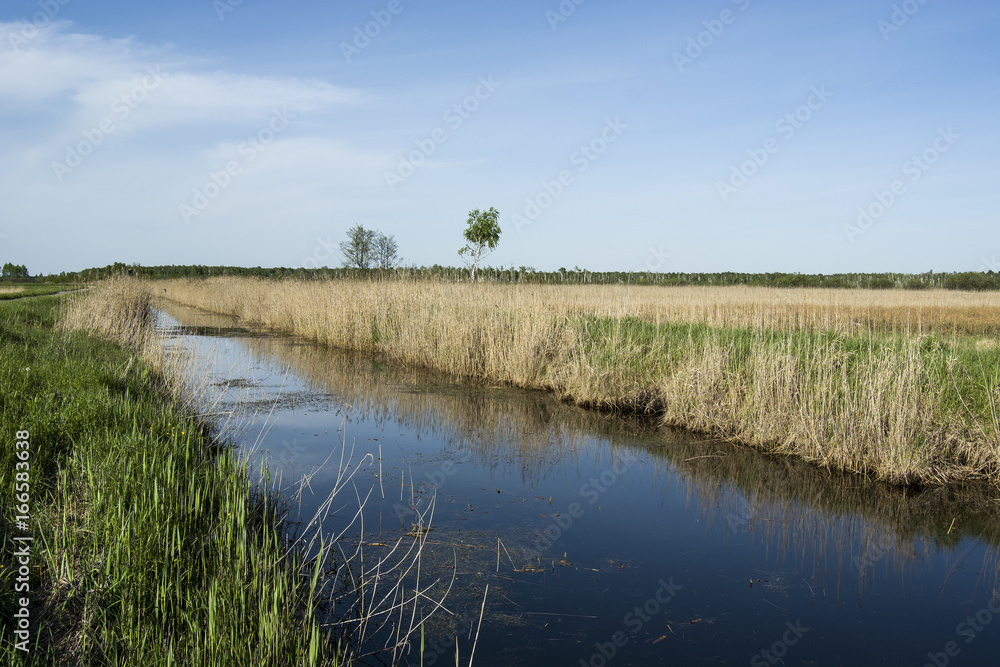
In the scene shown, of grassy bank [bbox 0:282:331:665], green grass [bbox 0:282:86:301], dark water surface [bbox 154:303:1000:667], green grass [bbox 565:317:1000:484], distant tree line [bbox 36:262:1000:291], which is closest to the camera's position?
grassy bank [bbox 0:282:331:665]

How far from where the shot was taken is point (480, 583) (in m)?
3.88

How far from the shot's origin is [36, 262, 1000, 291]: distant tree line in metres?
14.1

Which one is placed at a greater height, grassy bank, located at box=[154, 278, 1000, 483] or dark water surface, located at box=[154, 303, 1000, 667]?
grassy bank, located at box=[154, 278, 1000, 483]

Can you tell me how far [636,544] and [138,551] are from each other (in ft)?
11.1

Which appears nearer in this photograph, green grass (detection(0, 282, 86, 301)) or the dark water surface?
the dark water surface

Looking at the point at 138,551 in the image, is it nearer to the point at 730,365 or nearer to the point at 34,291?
the point at 730,365

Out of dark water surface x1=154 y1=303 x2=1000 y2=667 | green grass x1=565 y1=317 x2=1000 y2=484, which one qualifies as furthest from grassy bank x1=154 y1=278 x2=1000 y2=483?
dark water surface x1=154 y1=303 x2=1000 y2=667


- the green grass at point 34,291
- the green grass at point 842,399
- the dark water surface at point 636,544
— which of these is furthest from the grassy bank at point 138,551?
the green grass at point 34,291

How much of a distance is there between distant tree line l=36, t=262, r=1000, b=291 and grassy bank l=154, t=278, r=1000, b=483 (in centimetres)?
102

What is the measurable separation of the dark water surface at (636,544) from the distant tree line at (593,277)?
21.7 feet

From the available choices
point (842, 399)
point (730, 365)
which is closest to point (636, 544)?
point (842, 399)

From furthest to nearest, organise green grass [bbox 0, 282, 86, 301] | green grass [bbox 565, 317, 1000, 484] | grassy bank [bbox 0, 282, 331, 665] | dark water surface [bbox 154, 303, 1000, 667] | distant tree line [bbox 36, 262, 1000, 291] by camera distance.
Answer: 1. green grass [bbox 0, 282, 86, 301]
2. distant tree line [bbox 36, 262, 1000, 291]
3. green grass [bbox 565, 317, 1000, 484]
4. dark water surface [bbox 154, 303, 1000, 667]
5. grassy bank [bbox 0, 282, 331, 665]

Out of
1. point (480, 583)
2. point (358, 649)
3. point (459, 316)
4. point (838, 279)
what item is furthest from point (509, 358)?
point (838, 279)

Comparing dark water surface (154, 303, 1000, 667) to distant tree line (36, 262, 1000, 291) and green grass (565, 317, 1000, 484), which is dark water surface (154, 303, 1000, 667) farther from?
distant tree line (36, 262, 1000, 291)
